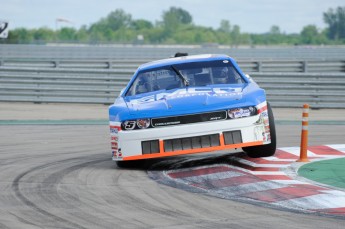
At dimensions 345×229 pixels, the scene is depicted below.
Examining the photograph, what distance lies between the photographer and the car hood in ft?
37.7

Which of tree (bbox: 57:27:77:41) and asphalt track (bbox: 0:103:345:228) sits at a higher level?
asphalt track (bbox: 0:103:345:228)

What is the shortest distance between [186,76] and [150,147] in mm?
1780

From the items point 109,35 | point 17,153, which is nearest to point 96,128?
point 17,153

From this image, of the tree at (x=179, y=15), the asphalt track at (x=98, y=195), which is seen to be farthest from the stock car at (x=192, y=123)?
the tree at (x=179, y=15)

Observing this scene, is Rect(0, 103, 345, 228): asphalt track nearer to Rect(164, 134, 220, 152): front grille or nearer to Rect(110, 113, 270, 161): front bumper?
Rect(110, 113, 270, 161): front bumper

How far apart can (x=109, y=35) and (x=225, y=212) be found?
451 feet

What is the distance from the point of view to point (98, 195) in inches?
385

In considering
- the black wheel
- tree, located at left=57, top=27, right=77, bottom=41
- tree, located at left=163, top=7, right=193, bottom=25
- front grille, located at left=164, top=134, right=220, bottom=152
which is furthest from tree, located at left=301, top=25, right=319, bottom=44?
front grille, located at left=164, top=134, right=220, bottom=152

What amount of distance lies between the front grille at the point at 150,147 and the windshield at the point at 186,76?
1.46m

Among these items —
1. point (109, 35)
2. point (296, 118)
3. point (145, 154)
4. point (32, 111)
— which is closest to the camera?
point (145, 154)

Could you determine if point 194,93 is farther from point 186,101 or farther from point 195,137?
point 195,137

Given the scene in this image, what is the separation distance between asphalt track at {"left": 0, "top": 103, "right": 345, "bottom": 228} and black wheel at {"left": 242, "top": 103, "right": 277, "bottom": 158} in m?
0.56

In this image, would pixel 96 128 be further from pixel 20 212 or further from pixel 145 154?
pixel 20 212

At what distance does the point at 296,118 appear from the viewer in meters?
21.1
